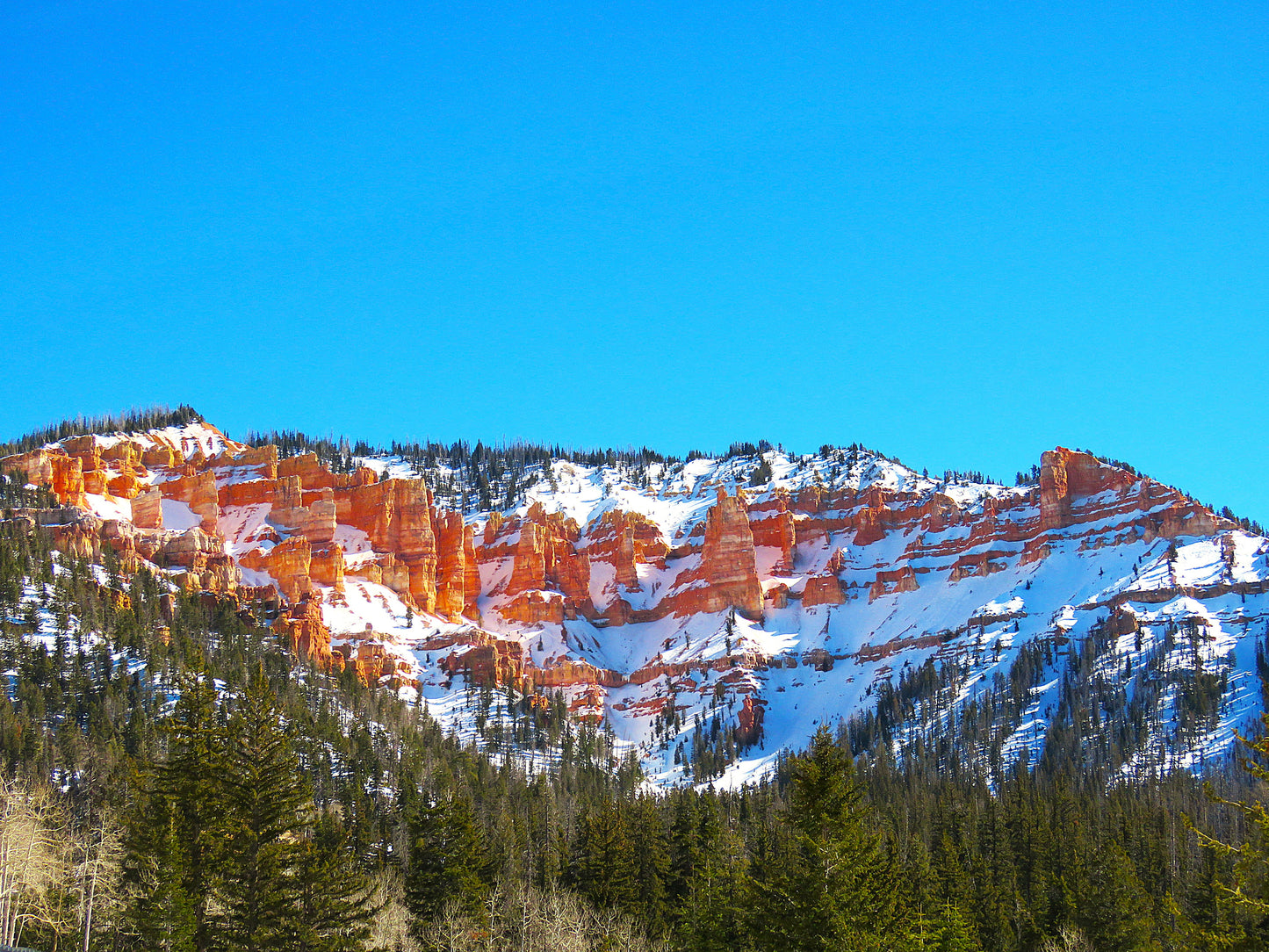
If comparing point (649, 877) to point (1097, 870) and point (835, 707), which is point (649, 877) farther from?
point (835, 707)

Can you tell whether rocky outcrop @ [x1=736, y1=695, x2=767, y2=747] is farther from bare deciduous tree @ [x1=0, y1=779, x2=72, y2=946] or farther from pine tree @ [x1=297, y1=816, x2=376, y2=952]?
pine tree @ [x1=297, y1=816, x2=376, y2=952]

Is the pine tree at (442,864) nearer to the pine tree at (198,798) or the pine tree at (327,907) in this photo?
the pine tree at (198,798)

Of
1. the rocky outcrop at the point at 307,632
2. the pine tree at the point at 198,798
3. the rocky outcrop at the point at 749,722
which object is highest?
the rocky outcrop at the point at 307,632

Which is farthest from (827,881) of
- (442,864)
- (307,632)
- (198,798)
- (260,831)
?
(307,632)

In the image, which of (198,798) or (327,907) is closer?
(327,907)

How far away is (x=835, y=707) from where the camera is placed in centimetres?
19200

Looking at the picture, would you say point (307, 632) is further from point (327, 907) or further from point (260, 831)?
point (327, 907)

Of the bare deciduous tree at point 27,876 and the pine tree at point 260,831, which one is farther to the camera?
the bare deciduous tree at point 27,876

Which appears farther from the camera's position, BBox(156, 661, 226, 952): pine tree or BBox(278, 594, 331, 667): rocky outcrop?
BBox(278, 594, 331, 667): rocky outcrop

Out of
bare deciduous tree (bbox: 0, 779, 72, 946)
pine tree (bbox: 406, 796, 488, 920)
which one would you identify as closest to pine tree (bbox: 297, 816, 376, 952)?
bare deciduous tree (bbox: 0, 779, 72, 946)

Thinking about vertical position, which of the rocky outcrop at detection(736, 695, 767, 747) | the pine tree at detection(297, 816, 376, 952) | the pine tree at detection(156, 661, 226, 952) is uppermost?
the rocky outcrop at detection(736, 695, 767, 747)

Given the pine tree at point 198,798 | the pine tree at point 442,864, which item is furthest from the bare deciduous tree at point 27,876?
the pine tree at point 442,864

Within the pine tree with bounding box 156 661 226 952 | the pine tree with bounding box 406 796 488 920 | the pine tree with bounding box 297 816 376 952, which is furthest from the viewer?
the pine tree with bounding box 406 796 488 920

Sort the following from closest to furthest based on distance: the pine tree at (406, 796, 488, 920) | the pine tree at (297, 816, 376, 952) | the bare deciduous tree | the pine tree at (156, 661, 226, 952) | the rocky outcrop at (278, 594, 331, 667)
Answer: the pine tree at (297, 816, 376, 952)
the pine tree at (156, 661, 226, 952)
the bare deciduous tree
the pine tree at (406, 796, 488, 920)
the rocky outcrop at (278, 594, 331, 667)
